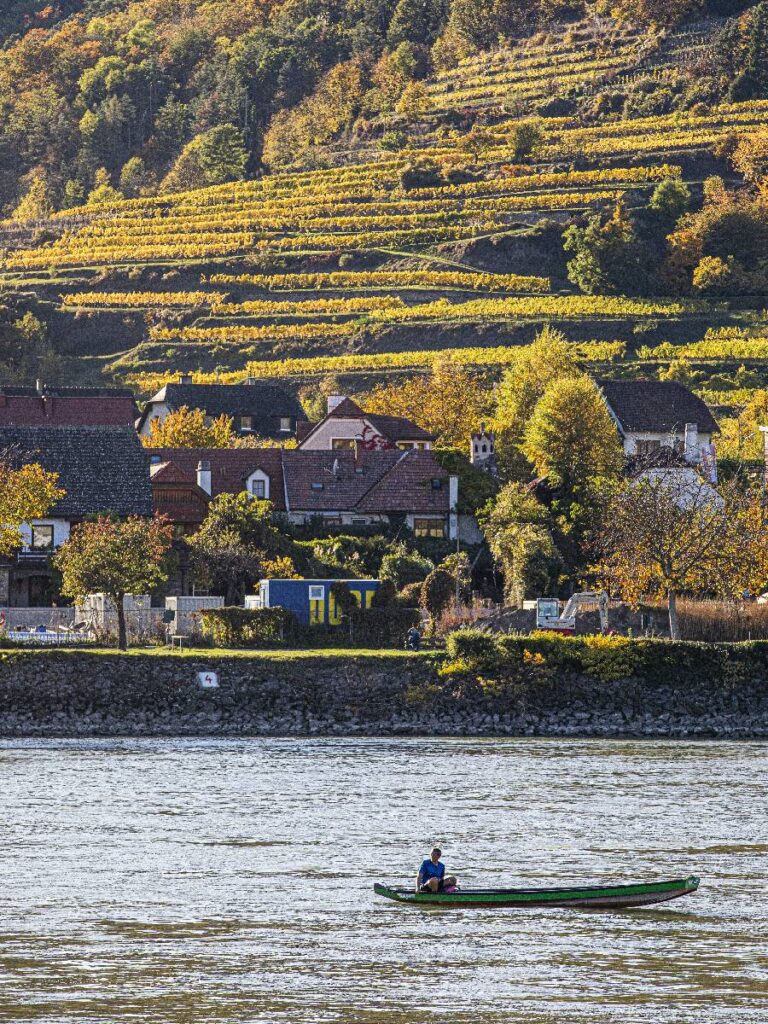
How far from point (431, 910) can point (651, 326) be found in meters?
130

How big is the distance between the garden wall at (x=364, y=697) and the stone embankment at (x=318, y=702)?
0.10 feet

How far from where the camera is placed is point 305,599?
79.8 meters

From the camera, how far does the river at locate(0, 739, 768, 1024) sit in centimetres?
3072

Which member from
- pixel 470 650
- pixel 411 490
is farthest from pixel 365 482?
pixel 470 650

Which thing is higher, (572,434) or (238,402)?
(238,402)

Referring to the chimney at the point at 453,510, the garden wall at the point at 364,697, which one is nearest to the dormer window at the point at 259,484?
the chimney at the point at 453,510

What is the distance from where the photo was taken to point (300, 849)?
43125 millimetres

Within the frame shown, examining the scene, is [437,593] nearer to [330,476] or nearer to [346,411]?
[330,476]

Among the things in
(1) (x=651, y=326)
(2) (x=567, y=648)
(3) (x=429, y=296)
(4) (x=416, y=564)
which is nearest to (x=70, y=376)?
(3) (x=429, y=296)

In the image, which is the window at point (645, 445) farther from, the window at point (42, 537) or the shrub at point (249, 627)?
the shrub at point (249, 627)

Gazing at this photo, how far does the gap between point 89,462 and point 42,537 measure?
5.34 metres

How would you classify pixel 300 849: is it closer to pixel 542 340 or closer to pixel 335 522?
pixel 335 522

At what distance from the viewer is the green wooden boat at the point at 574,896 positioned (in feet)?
119

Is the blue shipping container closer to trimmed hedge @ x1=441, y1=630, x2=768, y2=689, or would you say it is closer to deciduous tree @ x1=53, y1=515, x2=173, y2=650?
deciduous tree @ x1=53, y1=515, x2=173, y2=650
